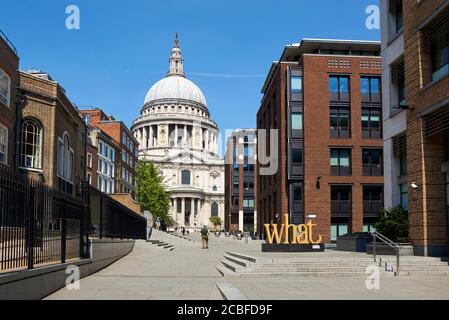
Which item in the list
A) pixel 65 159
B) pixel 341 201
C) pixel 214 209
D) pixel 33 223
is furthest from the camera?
pixel 214 209

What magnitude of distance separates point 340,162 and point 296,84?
28.3 feet

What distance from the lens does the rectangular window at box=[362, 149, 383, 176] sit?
172 feet

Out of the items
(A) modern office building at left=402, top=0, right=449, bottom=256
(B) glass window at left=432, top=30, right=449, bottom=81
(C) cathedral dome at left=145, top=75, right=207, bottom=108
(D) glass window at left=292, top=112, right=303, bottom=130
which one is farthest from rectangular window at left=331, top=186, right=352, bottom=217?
(C) cathedral dome at left=145, top=75, right=207, bottom=108

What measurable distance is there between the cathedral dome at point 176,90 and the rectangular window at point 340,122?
130 m

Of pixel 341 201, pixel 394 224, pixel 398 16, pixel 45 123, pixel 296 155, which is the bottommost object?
pixel 394 224

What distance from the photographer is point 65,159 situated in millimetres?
41094

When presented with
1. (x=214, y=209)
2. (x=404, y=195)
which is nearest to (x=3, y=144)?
(x=404, y=195)

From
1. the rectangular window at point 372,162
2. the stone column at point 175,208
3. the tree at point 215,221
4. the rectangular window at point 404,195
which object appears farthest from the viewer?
the stone column at point 175,208

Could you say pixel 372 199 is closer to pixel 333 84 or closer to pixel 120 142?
pixel 333 84

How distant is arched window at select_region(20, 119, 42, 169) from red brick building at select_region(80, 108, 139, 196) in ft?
137

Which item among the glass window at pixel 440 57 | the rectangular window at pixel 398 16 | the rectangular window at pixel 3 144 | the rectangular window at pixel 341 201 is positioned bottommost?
the rectangular window at pixel 341 201

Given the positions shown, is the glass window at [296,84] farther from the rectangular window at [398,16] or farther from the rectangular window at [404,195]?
the rectangular window at [404,195]

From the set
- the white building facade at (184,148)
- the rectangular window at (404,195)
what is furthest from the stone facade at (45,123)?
the white building facade at (184,148)

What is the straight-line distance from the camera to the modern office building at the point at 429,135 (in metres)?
22.6
